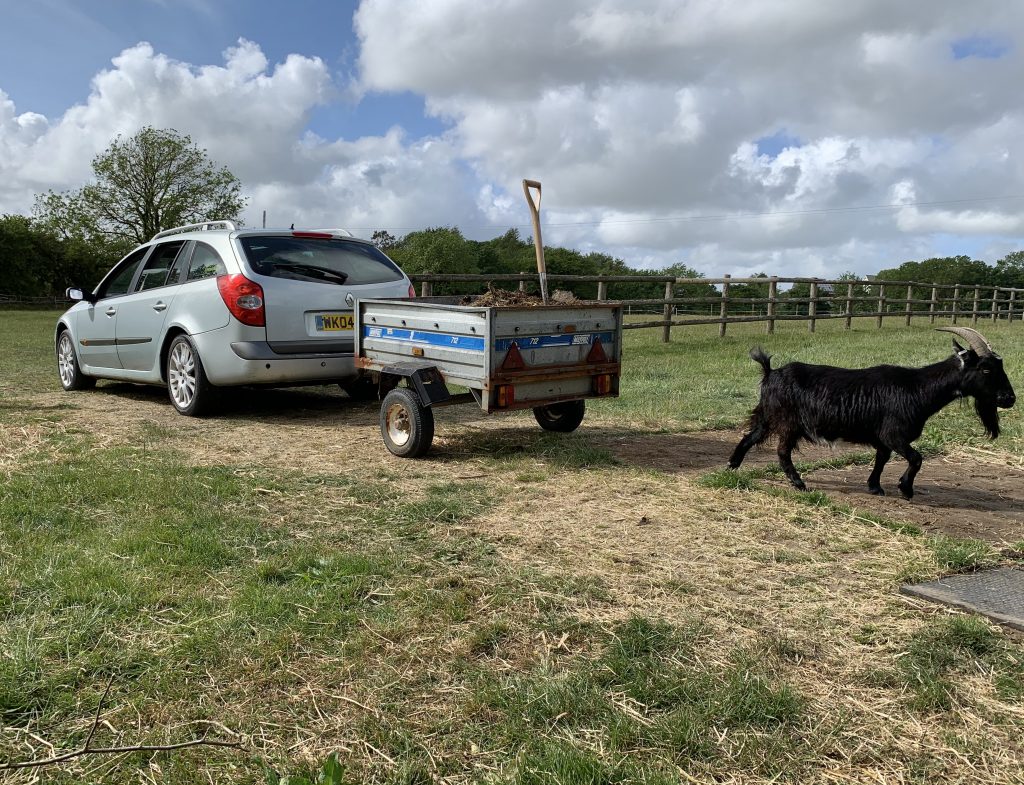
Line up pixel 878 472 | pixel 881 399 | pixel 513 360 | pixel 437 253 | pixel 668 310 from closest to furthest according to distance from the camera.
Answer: pixel 881 399 → pixel 878 472 → pixel 513 360 → pixel 668 310 → pixel 437 253

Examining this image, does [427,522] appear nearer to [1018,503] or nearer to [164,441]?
[164,441]

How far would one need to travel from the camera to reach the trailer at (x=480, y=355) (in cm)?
575

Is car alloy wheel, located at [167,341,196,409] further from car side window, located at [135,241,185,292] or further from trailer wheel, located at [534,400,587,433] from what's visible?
trailer wheel, located at [534,400,587,433]

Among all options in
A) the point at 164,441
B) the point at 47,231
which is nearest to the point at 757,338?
the point at 164,441

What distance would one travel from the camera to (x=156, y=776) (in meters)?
2.21

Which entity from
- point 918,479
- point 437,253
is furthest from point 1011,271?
point 918,479

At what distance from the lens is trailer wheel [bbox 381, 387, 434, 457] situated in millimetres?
6004

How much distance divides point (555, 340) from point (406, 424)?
4.20ft

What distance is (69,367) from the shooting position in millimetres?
9617

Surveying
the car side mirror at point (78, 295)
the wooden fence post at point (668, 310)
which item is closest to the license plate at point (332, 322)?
the car side mirror at point (78, 295)

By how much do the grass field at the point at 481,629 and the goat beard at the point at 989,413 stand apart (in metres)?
0.81

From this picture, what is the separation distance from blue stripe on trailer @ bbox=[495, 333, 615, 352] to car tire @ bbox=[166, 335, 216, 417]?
3.16m

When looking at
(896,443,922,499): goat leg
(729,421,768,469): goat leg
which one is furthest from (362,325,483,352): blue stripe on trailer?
(896,443,922,499): goat leg

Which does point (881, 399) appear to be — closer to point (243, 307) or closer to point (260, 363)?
point (260, 363)
